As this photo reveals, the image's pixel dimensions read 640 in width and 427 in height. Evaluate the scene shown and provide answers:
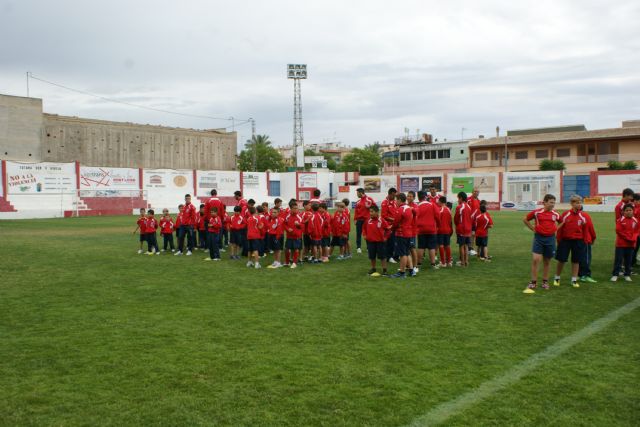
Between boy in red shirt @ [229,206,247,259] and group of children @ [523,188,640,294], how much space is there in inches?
297

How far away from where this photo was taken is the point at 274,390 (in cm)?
497

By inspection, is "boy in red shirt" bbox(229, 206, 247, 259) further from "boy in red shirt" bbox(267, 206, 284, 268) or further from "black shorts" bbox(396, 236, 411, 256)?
"black shorts" bbox(396, 236, 411, 256)

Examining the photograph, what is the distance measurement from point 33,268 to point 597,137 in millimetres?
63232

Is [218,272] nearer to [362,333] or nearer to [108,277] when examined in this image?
[108,277]

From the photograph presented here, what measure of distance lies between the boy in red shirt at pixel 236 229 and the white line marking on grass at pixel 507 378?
935 centimetres

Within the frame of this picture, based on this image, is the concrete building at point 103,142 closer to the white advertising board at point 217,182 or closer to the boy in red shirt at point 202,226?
the white advertising board at point 217,182

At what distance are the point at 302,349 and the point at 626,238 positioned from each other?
295 inches

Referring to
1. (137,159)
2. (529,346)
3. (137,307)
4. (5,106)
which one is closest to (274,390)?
(529,346)

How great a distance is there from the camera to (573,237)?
9875 mm

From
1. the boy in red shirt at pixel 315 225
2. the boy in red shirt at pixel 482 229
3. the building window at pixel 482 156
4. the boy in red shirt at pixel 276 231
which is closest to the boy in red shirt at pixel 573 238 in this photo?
the boy in red shirt at pixel 482 229

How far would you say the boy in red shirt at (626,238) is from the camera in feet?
33.5

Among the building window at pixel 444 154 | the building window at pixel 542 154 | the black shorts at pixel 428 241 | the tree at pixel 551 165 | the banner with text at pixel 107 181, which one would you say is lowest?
the black shorts at pixel 428 241

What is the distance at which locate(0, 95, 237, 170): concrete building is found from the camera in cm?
5359

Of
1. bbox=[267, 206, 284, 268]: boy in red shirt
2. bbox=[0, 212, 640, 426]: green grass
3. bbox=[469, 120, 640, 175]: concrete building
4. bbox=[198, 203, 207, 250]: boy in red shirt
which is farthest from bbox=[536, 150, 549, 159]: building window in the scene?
bbox=[267, 206, 284, 268]: boy in red shirt
